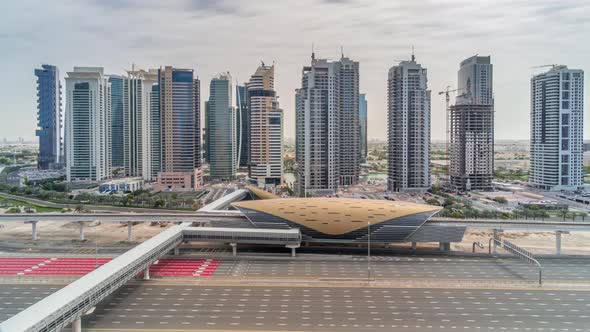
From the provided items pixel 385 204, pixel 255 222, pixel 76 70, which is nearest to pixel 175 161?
pixel 76 70

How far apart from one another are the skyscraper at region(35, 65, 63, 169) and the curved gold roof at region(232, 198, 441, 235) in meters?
119

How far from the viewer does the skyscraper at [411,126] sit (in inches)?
4459

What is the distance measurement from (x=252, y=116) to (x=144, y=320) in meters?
98.0

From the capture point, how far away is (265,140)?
124 metres

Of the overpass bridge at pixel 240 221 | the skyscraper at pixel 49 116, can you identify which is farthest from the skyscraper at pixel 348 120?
the skyscraper at pixel 49 116

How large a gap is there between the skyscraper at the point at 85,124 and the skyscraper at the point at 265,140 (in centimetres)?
4273

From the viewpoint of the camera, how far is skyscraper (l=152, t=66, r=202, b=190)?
382ft

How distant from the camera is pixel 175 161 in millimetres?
119250

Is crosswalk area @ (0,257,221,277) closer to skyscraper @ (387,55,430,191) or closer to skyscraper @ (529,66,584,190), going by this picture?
skyscraper @ (387,55,430,191)

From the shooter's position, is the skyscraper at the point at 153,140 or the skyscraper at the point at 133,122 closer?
the skyscraper at the point at 153,140

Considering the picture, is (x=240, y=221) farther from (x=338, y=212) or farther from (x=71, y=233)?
(x=71, y=233)

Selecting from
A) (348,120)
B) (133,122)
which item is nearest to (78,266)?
(348,120)

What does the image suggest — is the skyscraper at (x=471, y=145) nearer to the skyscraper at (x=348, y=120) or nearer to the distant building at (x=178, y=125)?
the skyscraper at (x=348, y=120)

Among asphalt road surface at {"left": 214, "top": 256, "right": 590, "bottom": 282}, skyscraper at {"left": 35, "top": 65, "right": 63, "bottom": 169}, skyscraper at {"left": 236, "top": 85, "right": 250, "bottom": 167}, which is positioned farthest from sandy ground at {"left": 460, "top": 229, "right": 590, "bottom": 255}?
→ skyscraper at {"left": 35, "top": 65, "right": 63, "bottom": 169}
